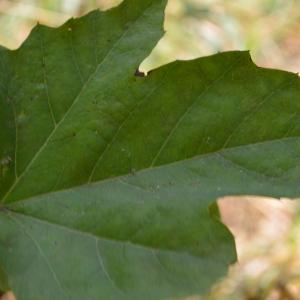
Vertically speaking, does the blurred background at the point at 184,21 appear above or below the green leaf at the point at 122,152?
above

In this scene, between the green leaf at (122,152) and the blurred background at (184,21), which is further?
the blurred background at (184,21)

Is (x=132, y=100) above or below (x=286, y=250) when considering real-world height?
below

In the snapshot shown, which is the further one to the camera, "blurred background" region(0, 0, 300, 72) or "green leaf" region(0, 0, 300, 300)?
"blurred background" region(0, 0, 300, 72)

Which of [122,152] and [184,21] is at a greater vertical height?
[184,21]

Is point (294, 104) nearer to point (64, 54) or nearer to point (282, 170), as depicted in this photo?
point (282, 170)

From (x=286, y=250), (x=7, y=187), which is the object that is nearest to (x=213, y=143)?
(x=7, y=187)

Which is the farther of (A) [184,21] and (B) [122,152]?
(A) [184,21]

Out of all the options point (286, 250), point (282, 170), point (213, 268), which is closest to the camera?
point (213, 268)

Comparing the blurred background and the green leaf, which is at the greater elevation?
the blurred background
